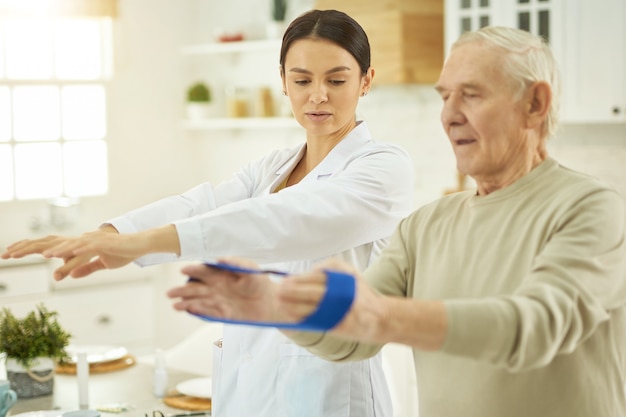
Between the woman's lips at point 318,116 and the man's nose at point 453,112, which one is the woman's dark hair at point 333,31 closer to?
the woman's lips at point 318,116

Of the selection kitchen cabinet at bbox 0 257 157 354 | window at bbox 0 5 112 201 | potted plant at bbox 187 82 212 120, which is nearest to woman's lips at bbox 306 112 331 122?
kitchen cabinet at bbox 0 257 157 354

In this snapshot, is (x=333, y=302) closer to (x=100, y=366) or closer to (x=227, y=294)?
(x=227, y=294)

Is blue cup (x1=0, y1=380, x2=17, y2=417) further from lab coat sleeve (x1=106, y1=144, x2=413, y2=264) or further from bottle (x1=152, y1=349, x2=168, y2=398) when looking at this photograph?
lab coat sleeve (x1=106, y1=144, x2=413, y2=264)

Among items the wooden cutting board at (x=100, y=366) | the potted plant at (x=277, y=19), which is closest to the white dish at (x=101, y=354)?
the wooden cutting board at (x=100, y=366)

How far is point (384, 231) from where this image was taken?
6.77 feet

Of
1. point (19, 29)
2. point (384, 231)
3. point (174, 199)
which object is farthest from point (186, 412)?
point (19, 29)

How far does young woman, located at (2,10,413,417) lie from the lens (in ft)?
6.09

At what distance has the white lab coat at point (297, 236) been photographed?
1827 millimetres

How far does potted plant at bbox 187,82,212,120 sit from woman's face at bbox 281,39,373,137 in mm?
3921

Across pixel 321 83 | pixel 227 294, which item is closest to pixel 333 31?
pixel 321 83

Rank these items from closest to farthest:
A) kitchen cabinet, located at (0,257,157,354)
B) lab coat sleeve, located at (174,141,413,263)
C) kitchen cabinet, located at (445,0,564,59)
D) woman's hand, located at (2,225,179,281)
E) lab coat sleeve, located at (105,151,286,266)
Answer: woman's hand, located at (2,225,179,281) → lab coat sleeve, located at (174,141,413,263) → lab coat sleeve, located at (105,151,286,266) → kitchen cabinet, located at (445,0,564,59) → kitchen cabinet, located at (0,257,157,354)

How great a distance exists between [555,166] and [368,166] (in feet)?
1.88

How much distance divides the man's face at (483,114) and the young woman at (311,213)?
45 cm

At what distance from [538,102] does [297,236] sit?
58cm
